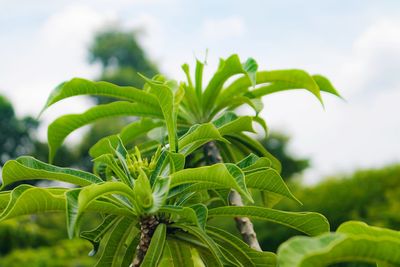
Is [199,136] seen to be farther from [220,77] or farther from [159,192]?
[220,77]

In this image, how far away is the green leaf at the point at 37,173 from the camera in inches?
50.8

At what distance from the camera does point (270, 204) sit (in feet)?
6.32

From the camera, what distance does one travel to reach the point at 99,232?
4.74ft

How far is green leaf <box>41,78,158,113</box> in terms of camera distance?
5.30 ft

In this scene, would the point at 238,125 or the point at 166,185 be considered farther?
the point at 238,125

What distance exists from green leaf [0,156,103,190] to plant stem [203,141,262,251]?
1.60 feet

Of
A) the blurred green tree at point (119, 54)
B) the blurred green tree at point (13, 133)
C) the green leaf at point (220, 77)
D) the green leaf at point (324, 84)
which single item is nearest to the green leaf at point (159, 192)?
the green leaf at point (220, 77)

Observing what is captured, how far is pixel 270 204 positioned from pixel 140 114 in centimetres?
52

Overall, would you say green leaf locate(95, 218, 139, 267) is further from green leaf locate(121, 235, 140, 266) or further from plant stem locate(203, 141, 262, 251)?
plant stem locate(203, 141, 262, 251)

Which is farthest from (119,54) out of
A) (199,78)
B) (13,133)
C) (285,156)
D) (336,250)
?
(336,250)

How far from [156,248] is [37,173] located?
312mm

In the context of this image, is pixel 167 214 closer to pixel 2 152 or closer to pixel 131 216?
pixel 131 216

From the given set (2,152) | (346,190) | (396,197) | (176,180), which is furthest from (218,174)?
(2,152)

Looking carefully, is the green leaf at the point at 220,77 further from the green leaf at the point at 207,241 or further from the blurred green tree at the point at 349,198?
the blurred green tree at the point at 349,198
